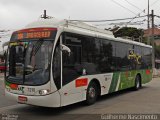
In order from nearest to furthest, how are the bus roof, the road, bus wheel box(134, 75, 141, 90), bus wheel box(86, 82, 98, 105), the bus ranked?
the bus < the road < the bus roof < bus wheel box(86, 82, 98, 105) < bus wheel box(134, 75, 141, 90)

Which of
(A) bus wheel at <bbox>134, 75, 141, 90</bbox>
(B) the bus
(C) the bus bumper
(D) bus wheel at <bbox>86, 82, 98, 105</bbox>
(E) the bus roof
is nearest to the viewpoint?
(C) the bus bumper

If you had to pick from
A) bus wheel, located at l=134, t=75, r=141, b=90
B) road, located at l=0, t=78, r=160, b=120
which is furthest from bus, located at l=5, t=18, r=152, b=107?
bus wheel, located at l=134, t=75, r=141, b=90

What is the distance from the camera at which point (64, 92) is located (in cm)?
962

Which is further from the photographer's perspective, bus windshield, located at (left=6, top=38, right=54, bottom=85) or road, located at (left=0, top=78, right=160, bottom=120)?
road, located at (left=0, top=78, right=160, bottom=120)

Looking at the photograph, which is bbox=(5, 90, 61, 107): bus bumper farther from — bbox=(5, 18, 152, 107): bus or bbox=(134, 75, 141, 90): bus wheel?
bbox=(134, 75, 141, 90): bus wheel

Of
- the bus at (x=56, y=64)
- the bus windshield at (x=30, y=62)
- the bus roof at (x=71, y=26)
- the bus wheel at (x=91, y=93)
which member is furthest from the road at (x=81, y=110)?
the bus roof at (x=71, y=26)

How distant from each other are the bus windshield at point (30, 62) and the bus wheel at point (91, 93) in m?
2.68

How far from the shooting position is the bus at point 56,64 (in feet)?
30.3

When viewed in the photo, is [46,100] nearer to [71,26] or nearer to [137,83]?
[71,26]

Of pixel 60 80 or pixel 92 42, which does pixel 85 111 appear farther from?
pixel 92 42

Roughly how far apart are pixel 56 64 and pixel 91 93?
8.80ft

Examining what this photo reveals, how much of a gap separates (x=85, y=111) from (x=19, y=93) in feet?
7.80

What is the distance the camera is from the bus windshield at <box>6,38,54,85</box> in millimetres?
9234

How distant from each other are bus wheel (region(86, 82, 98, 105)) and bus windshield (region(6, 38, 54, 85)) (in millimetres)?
2682
